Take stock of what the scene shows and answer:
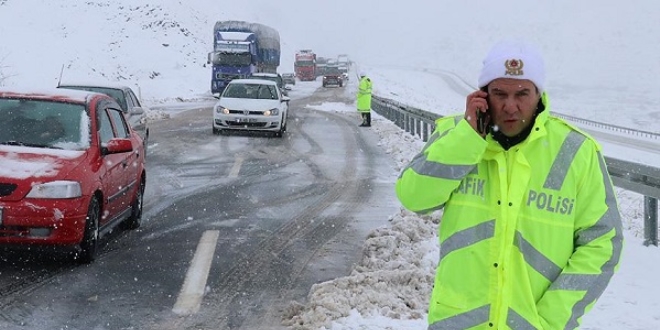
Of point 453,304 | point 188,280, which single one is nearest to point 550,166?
point 453,304

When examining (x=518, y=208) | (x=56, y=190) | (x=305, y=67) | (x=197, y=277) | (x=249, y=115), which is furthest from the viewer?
(x=305, y=67)

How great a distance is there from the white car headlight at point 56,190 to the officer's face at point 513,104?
16.8 ft

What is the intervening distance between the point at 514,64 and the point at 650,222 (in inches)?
219

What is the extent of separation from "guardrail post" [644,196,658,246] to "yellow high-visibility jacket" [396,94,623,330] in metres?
5.21

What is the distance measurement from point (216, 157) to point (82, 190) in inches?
379

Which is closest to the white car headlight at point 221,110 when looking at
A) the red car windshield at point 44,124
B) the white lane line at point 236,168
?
the white lane line at point 236,168

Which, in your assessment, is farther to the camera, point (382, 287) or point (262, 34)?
point (262, 34)

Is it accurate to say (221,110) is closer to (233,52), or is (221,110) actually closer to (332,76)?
(233,52)

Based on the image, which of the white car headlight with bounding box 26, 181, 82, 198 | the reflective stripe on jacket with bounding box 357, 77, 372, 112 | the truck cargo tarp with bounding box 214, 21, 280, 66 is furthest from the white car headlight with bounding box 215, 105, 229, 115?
the truck cargo tarp with bounding box 214, 21, 280, 66

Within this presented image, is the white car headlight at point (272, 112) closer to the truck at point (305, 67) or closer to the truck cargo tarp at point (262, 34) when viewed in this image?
the truck cargo tarp at point (262, 34)

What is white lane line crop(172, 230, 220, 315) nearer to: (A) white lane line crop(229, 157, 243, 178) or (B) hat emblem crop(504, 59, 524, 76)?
(B) hat emblem crop(504, 59, 524, 76)

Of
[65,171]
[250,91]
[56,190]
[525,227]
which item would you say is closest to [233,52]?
[250,91]

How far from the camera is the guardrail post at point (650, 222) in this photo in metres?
7.74

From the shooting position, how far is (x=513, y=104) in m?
2.88
